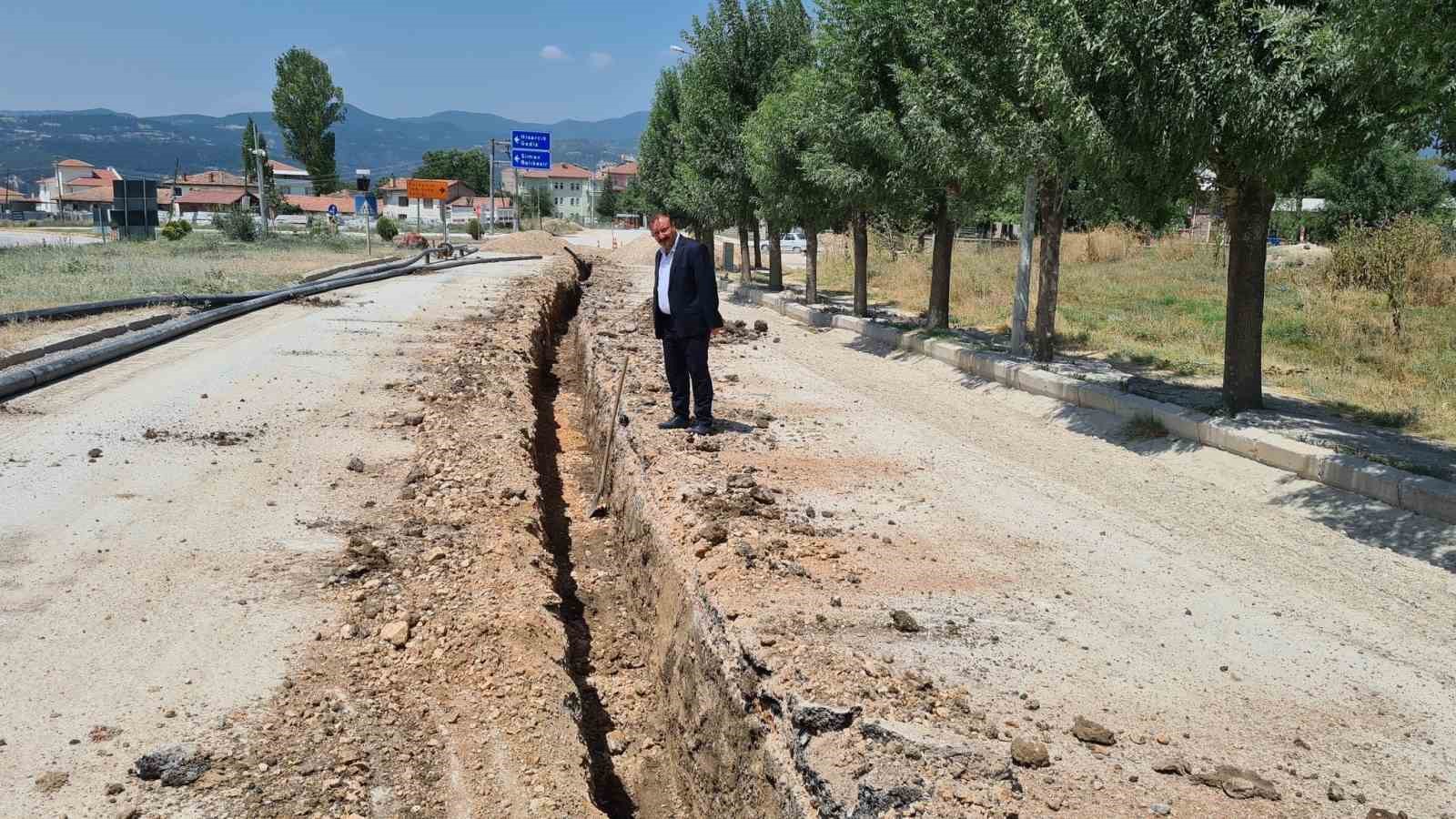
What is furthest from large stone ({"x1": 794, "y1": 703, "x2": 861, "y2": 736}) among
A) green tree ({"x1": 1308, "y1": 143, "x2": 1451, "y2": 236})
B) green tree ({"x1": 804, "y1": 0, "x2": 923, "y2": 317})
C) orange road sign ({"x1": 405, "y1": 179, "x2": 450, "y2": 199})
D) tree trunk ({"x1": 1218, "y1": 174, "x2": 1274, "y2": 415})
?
orange road sign ({"x1": 405, "y1": 179, "x2": 450, "y2": 199})

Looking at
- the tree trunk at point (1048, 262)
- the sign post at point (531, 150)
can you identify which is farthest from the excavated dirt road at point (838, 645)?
the sign post at point (531, 150)

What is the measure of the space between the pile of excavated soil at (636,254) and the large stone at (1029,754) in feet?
135

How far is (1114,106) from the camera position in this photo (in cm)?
851

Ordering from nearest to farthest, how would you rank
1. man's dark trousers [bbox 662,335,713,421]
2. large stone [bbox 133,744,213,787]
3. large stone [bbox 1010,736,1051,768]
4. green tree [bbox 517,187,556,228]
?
large stone [bbox 133,744,213,787] → large stone [bbox 1010,736,1051,768] → man's dark trousers [bbox 662,335,713,421] → green tree [bbox 517,187,556,228]

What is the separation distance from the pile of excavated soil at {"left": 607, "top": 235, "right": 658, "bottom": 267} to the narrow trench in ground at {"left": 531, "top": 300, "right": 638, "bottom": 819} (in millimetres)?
34181

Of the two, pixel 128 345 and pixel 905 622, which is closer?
pixel 905 622

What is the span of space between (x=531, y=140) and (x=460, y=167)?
10435 cm

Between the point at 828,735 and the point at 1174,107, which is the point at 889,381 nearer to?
the point at 1174,107

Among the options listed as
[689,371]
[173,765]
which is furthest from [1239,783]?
[689,371]

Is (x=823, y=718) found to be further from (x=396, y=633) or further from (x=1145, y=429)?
(x=1145, y=429)

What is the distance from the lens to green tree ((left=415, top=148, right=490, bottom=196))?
Answer: 14888cm

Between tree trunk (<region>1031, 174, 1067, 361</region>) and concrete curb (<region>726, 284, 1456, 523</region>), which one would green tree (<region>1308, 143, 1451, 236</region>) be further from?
concrete curb (<region>726, 284, 1456, 523</region>)

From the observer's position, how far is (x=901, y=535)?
6.38 m

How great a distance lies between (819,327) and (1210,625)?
14.4 metres
